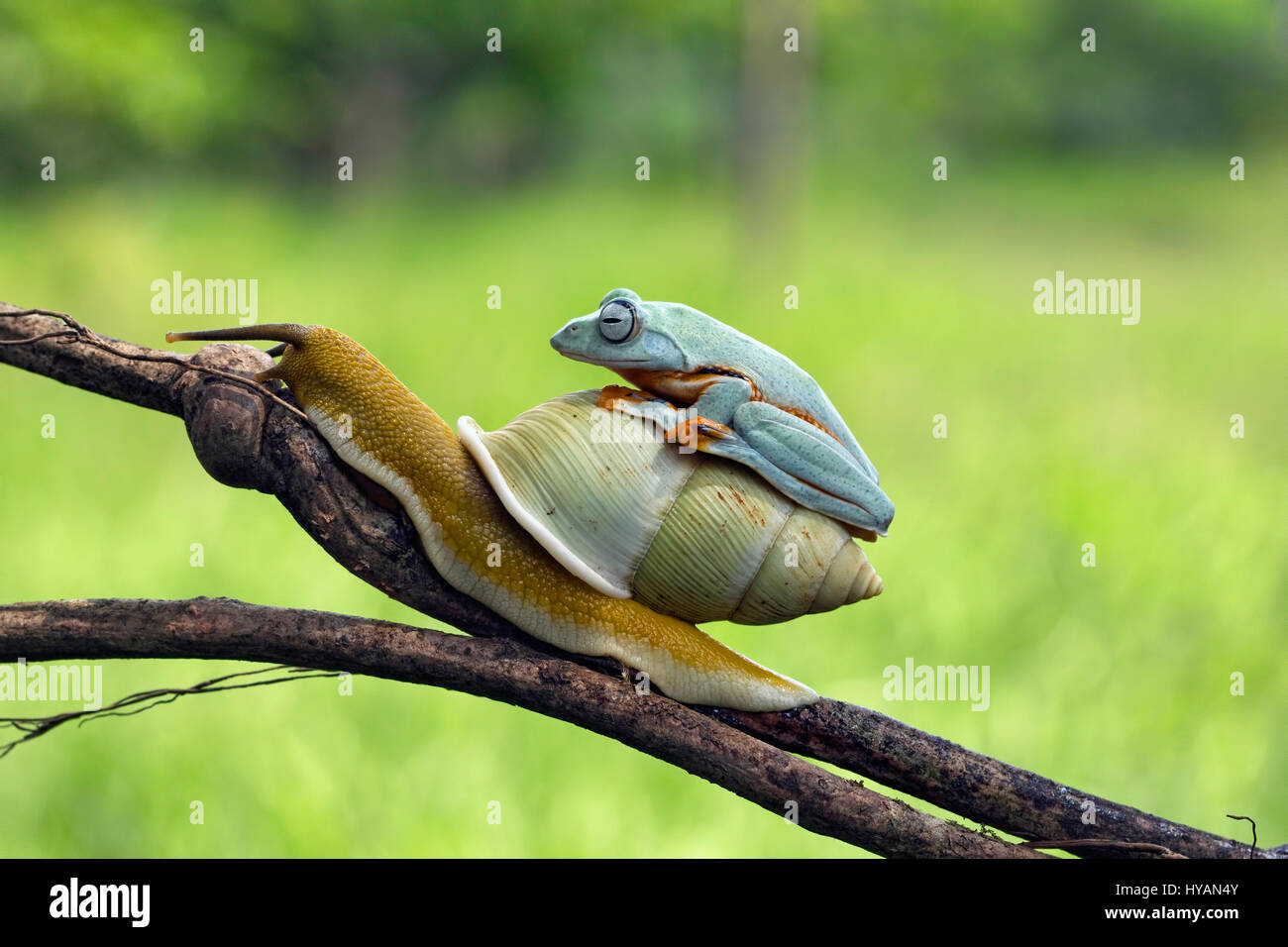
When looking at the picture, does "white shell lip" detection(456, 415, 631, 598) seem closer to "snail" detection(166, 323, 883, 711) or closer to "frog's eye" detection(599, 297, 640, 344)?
"snail" detection(166, 323, 883, 711)

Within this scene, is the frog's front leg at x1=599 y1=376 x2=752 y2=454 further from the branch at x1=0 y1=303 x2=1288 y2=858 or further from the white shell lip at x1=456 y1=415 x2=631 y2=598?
→ the branch at x1=0 y1=303 x2=1288 y2=858

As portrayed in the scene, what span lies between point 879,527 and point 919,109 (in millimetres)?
9664

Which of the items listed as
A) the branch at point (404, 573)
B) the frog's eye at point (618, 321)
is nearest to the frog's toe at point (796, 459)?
the frog's eye at point (618, 321)

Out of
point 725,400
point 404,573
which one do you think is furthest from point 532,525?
point 725,400

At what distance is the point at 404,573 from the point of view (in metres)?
1.45

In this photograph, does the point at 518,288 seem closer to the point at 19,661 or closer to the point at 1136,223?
the point at 19,661

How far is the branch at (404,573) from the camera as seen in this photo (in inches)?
56.9

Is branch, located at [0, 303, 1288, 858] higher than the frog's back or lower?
lower

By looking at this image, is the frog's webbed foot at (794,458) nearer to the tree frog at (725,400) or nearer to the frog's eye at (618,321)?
the tree frog at (725,400)

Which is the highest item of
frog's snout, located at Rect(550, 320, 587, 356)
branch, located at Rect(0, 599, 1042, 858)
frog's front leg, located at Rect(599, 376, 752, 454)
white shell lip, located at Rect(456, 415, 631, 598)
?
frog's snout, located at Rect(550, 320, 587, 356)

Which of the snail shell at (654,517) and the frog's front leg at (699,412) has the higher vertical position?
the frog's front leg at (699,412)

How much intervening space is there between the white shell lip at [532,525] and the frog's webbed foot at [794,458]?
223 millimetres

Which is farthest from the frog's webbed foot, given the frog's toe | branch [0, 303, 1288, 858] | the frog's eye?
branch [0, 303, 1288, 858]

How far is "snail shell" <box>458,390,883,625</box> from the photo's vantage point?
4.60 feet
